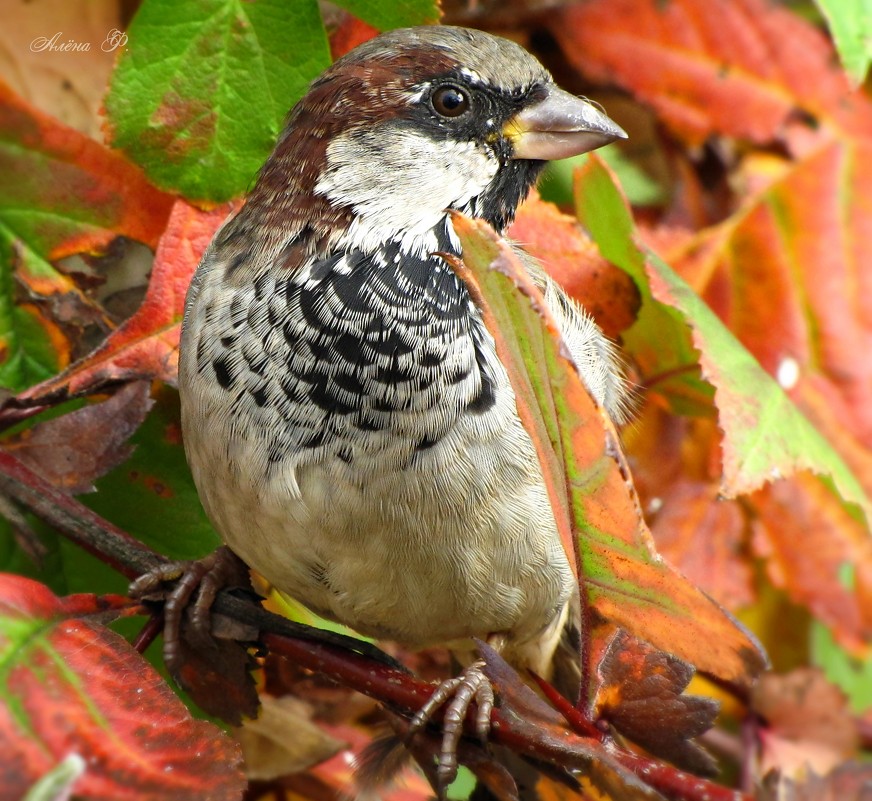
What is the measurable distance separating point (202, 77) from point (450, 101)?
14.8 inches

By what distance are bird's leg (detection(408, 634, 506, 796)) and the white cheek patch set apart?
Result: 0.63 m

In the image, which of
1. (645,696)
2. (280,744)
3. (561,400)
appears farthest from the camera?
(280,744)

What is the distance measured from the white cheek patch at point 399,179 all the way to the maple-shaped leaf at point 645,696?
0.73 metres

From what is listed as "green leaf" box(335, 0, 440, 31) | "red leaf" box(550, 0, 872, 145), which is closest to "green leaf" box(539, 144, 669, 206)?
"red leaf" box(550, 0, 872, 145)

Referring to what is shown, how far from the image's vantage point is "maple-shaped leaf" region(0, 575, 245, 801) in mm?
1204

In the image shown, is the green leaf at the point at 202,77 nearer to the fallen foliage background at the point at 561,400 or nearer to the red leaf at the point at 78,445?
the fallen foliage background at the point at 561,400

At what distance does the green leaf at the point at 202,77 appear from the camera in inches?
70.7

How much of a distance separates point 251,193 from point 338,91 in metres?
0.21

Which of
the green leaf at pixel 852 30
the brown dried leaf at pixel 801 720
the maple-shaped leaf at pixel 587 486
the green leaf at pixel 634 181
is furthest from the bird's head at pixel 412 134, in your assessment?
the brown dried leaf at pixel 801 720

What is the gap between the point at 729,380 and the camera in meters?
1.80

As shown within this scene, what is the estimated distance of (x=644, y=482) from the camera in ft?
7.46

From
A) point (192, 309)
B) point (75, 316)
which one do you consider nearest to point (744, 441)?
point (192, 309)

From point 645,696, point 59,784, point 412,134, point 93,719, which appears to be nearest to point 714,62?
point 412,134
